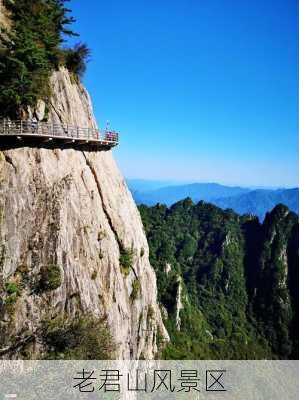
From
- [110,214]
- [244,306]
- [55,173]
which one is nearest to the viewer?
[55,173]

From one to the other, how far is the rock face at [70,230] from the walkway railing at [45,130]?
1.43 meters

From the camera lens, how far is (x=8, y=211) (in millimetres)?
43625

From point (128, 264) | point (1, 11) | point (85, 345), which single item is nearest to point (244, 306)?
point (128, 264)

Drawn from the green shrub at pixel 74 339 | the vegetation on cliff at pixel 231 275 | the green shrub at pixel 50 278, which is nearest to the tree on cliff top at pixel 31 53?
the green shrub at pixel 50 278

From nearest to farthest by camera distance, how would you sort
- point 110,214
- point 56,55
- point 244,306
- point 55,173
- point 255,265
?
point 55,173
point 56,55
point 110,214
point 244,306
point 255,265

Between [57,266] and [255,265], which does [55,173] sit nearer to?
[57,266]

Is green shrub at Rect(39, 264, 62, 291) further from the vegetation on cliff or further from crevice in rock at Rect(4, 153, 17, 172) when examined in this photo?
the vegetation on cliff

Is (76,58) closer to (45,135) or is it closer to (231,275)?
(45,135)

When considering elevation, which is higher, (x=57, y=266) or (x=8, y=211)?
(x=8, y=211)

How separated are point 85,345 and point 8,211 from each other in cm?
1780

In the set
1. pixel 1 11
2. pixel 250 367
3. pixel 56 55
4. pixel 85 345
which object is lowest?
pixel 250 367

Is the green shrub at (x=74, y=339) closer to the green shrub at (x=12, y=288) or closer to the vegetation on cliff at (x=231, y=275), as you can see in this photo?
the green shrub at (x=12, y=288)

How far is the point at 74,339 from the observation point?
44062mm

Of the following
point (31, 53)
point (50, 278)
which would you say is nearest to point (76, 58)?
point (31, 53)
